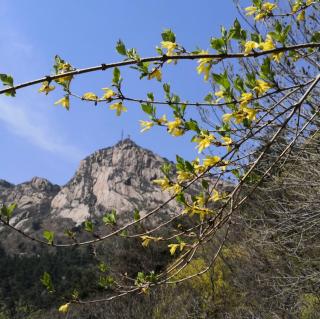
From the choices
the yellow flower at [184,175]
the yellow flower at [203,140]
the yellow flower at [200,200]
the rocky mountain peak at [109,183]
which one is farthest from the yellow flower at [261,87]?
the rocky mountain peak at [109,183]

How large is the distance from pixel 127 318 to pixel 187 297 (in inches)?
123

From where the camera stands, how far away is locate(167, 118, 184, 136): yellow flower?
222cm

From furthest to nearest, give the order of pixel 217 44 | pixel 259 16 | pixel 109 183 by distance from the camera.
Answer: pixel 109 183 < pixel 259 16 < pixel 217 44

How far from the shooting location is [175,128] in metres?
2.24

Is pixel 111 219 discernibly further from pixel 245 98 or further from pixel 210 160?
pixel 245 98

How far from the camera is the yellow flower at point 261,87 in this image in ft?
6.53

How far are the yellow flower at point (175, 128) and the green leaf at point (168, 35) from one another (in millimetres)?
393

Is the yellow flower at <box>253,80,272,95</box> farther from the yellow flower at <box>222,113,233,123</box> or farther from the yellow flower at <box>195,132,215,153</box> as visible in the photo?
the yellow flower at <box>195,132,215,153</box>

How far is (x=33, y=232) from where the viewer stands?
8006cm

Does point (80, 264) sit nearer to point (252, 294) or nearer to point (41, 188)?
point (252, 294)

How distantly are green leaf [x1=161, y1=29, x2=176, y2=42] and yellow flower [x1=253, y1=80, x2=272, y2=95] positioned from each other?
1.38 ft

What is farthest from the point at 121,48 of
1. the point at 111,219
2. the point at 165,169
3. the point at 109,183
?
the point at 109,183

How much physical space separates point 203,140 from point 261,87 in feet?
1.21

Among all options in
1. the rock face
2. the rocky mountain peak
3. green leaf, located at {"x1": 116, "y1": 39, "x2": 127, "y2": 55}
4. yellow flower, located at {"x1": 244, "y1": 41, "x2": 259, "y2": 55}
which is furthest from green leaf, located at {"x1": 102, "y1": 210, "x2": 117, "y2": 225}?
the rocky mountain peak
